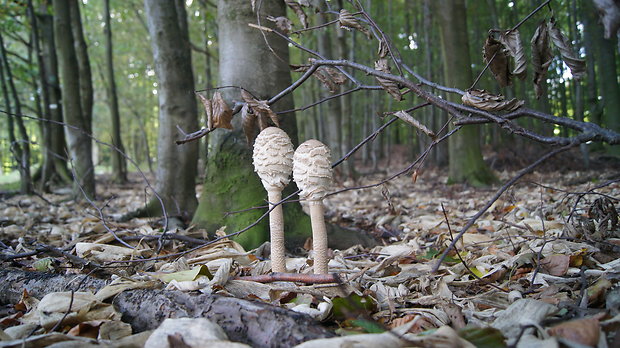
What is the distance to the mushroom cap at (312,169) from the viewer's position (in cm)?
190

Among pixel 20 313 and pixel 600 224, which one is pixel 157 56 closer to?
pixel 20 313

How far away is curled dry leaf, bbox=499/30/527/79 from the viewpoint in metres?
1.63

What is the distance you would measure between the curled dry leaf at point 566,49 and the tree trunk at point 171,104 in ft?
12.1

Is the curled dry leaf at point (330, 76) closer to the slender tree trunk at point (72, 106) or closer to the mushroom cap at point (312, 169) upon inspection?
the mushroom cap at point (312, 169)

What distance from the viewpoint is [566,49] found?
1.59m

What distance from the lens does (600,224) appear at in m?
2.14

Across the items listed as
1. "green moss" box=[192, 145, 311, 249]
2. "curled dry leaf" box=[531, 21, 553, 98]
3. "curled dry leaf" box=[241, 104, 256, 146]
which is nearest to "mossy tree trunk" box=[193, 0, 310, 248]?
"green moss" box=[192, 145, 311, 249]

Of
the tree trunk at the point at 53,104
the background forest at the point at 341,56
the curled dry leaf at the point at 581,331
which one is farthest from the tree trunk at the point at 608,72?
the tree trunk at the point at 53,104

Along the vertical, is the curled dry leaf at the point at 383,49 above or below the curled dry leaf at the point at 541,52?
above

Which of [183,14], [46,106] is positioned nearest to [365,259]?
[183,14]

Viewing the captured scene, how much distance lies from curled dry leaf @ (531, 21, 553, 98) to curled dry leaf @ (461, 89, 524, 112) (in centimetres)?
22

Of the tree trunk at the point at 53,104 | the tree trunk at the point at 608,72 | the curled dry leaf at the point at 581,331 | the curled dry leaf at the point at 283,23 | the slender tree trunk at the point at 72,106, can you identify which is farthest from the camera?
the tree trunk at the point at 608,72

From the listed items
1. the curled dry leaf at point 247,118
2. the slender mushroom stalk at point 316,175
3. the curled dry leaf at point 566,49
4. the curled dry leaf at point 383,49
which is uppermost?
the curled dry leaf at point 383,49

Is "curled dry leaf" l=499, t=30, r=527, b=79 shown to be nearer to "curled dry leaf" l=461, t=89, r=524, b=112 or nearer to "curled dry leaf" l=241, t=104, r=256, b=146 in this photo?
"curled dry leaf" l=461, t=89, r=524, b=112
